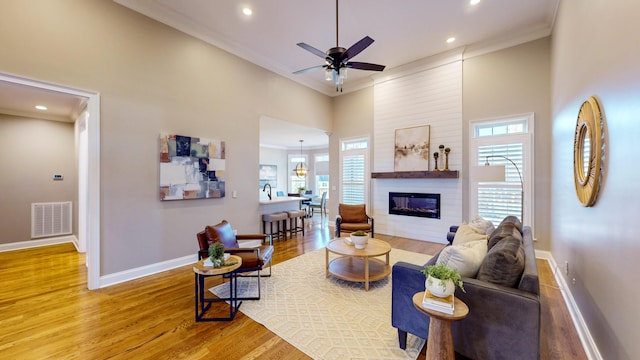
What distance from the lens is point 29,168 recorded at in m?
4.96

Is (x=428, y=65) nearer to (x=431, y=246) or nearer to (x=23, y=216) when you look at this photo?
(x=431, y=246)

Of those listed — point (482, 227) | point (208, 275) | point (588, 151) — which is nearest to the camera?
point (588, 151)

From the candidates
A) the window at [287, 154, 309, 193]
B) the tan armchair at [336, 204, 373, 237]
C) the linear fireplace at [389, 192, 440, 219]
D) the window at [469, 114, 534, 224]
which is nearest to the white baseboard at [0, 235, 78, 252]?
the tan armchair at [336, 204, 373, 237]

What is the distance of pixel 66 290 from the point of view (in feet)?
10.3

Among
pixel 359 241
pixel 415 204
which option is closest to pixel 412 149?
pixel 415 204

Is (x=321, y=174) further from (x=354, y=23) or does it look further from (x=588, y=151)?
(x=588, y=151)

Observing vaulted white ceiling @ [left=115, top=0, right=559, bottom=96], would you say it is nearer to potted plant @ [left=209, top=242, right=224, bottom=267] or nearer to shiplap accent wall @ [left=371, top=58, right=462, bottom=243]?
shiplap accent wall @ [left=371, top=58, right=462, bottom=243]

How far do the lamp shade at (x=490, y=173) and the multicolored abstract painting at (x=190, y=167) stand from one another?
420cm

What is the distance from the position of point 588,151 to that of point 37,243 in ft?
28.2

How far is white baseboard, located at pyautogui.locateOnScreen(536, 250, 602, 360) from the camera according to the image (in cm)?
200

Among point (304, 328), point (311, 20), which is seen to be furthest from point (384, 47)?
point (304, 328)

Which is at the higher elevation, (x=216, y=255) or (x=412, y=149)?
(x=412, y=149)

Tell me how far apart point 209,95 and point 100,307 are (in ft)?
10.9

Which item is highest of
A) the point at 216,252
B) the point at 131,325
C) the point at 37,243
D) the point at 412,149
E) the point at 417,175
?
the point at 412,149
